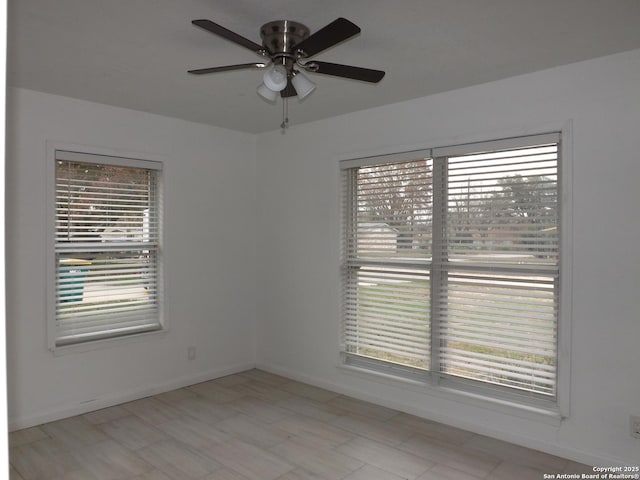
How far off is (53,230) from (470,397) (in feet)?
11.1

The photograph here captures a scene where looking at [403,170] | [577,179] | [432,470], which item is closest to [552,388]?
[432,470]

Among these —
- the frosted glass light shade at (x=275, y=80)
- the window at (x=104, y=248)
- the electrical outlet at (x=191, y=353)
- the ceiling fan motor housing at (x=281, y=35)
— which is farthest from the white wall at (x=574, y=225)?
the frosted glass light shade at (x=275, y=80)

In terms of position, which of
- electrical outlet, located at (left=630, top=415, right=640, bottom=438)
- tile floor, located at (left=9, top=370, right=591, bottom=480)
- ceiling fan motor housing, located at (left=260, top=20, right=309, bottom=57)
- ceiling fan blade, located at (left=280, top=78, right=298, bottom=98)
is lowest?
tile floor, located at (left=9, top=370, right=591, bottom=480)

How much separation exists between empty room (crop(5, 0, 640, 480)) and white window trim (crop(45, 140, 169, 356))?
0.07 feet

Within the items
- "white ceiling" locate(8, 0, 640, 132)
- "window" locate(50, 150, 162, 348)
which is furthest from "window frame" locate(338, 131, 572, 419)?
"window" locate(50, 150, 162, 348)

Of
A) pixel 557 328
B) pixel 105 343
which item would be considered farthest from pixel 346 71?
pixel 105 343

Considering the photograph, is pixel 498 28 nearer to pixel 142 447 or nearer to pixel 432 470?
pixel 432 470

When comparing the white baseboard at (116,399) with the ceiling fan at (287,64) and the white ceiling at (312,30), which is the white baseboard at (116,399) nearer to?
the white ceiling at (312,30)

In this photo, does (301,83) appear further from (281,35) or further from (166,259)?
(166,259)

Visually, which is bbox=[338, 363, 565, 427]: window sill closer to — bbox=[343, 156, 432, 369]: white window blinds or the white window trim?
bbox=[343, 156, 432, 369]: white window blinds

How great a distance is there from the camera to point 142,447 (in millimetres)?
3188

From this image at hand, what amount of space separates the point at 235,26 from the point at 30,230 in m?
2.27

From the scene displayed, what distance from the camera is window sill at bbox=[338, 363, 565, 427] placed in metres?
3.07

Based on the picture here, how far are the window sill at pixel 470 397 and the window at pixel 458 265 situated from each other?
0.06 m
